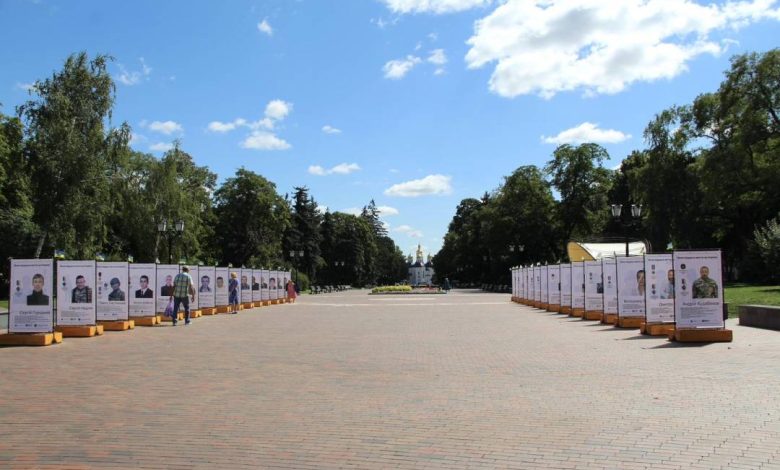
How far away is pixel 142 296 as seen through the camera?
23.3 meters

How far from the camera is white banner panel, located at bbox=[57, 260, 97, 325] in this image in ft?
61.0

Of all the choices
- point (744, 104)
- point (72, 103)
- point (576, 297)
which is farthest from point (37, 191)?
point (744, 104)

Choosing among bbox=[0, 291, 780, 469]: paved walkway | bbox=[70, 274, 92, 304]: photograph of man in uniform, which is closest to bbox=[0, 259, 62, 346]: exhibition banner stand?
bbox=[0, 291, 780, 469]: paved walkway

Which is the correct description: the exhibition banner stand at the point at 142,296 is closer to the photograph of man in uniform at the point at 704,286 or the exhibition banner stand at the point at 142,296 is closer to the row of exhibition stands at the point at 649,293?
the row of exhibition stands at the point at 649,293

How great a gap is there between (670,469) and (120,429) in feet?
17.5

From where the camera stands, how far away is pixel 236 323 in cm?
2453

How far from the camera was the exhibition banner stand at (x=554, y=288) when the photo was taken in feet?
98.3

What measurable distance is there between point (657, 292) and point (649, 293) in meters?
0.25

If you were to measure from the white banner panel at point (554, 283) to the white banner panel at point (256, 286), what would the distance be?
16024 millimetres

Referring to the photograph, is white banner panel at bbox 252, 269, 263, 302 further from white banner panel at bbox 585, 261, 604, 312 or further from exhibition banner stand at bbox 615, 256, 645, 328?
exhibition banner stand at bbox 615, 256, 645, 328

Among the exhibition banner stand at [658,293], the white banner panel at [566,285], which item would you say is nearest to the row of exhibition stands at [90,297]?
the exhibition banner stand at [658,293]

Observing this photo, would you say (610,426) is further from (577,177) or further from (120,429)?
(577,177)

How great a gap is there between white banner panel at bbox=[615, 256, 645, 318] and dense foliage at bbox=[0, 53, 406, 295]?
930 inches

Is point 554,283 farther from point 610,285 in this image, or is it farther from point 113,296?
point 113,296
